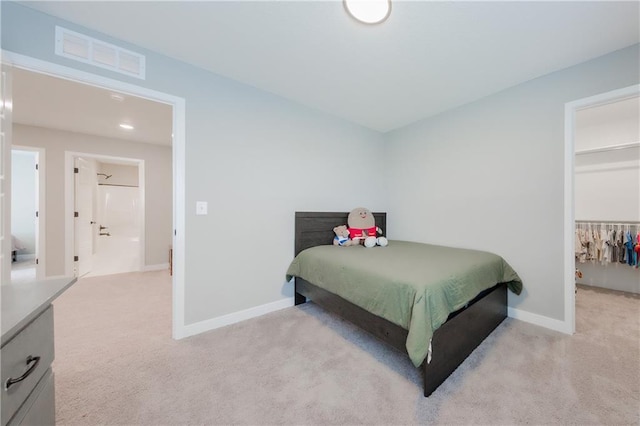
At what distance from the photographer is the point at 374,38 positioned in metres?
1.70

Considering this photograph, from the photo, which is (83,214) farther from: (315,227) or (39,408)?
(39,408)

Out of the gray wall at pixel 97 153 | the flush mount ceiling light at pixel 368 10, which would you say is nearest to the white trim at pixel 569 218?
the flush mount ceiling light at pixel 368 10

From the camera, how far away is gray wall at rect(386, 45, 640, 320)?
2.08 meters

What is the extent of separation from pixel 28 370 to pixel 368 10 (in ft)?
7.11

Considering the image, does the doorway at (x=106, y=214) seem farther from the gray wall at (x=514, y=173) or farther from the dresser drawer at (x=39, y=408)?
the gray wall at (x=514, y=173)

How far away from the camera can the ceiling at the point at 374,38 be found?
1473 millimetres

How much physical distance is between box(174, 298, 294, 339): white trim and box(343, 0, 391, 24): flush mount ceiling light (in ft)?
8.39

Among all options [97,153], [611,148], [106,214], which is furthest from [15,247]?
[611,148]

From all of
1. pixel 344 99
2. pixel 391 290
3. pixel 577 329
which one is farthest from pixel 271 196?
pixel 577 329

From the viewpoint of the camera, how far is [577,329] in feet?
6.79

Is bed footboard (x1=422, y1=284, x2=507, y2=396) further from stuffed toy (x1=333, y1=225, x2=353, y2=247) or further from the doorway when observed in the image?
the doorway

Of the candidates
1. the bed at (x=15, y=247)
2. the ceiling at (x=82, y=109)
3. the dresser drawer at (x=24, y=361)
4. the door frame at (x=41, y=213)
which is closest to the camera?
the dresser drawer at (x=24, y=361)

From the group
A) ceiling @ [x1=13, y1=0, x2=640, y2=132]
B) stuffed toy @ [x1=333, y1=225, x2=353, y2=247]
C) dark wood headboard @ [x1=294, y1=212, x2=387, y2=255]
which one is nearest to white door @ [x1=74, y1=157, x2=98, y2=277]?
ceiling @ [x1=13, y1=0, x2=640, y2=132]

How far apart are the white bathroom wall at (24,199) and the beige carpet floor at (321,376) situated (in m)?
4.76
